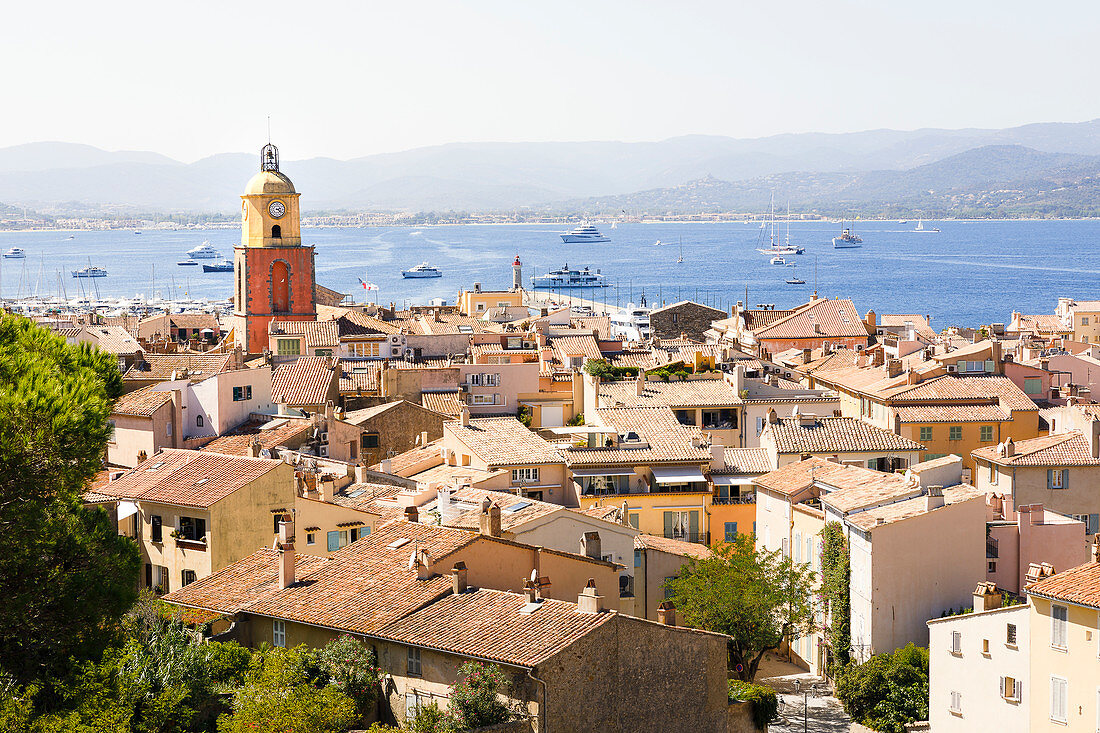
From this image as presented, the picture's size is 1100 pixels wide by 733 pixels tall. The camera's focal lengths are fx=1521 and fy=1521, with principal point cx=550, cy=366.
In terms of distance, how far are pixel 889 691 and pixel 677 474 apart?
915cm

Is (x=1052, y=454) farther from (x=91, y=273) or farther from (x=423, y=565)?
(x=91, y=273)

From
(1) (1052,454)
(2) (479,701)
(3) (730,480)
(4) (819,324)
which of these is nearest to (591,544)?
(2) (479,701)

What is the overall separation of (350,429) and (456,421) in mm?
2599

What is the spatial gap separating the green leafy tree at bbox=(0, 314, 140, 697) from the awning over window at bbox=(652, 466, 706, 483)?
15.5 meters

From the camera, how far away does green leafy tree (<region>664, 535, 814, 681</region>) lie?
26516 mm

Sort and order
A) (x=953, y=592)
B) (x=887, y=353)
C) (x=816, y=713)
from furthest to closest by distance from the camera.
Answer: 1. (x=887, y=353)
2. (x=953, y=592)
3. (x=816, y=713)

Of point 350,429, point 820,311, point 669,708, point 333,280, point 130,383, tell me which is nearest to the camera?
point 669,708

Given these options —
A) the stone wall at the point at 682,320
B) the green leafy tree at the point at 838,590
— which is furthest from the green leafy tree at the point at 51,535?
the stone wall at the point at 682,320

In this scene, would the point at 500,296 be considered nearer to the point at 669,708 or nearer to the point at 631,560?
the point at 631,560

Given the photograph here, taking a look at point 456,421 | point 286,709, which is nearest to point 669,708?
point 286,709

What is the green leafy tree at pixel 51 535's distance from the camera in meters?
18.9

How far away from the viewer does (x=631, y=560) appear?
92.1 ft

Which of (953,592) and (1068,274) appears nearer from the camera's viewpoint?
(953,592)

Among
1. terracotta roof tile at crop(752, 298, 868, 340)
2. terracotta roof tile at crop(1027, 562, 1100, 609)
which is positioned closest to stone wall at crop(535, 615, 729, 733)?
terracotta roof tile at crop(1027, 562, 1100, 609)
